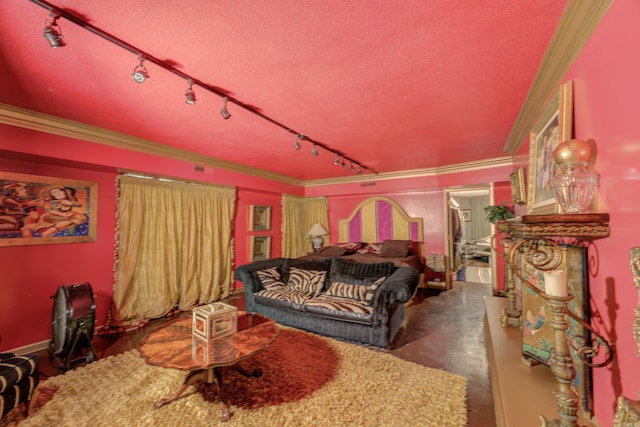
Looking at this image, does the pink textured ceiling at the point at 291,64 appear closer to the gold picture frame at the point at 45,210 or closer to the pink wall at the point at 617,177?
the pink wall at the point at 617,177

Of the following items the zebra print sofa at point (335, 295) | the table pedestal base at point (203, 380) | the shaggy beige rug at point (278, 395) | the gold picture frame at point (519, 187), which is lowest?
the shaggy beige rug at point (278, 395)

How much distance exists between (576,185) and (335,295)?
8.81 feet

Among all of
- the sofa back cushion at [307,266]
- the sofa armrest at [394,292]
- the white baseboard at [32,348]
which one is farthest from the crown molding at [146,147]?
Answer: the sofa armrest at [394,292]

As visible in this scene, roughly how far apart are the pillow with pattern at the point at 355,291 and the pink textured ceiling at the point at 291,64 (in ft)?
6.48

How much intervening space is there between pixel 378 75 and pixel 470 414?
2594 mm

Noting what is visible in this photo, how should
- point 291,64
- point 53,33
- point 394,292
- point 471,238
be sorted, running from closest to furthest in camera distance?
point 53,33, point 291,64, point 394,292, point 471,238

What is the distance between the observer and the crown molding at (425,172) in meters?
4.47

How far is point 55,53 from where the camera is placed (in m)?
1.67

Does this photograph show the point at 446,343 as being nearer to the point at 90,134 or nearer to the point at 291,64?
the point at 291,64

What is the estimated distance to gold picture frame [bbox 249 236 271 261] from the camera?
17.3 ft

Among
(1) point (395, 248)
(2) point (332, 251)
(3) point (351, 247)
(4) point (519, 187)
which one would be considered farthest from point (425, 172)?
(2) point (332, 251)

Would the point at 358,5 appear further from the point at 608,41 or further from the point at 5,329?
A: the point at 5,329

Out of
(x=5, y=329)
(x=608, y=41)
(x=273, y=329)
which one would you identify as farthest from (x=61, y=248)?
(x=608, y=41)

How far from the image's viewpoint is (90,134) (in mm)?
2898
